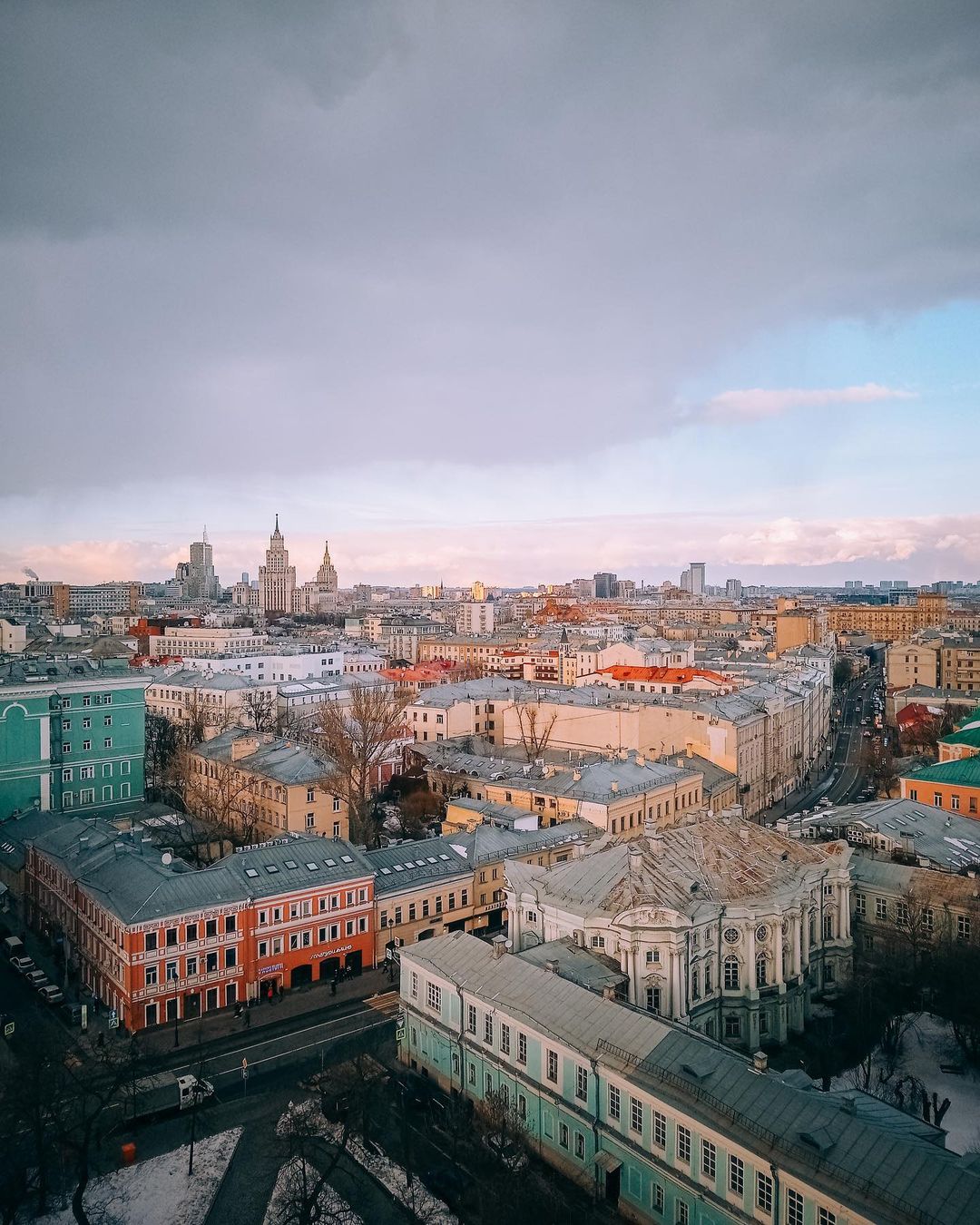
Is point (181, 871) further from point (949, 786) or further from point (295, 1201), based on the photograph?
point (949, 786)

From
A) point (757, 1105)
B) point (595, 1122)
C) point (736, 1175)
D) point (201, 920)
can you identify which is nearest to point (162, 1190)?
point (201, 920)

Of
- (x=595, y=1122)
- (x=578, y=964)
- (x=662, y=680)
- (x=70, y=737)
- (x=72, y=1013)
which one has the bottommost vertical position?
(x=72, y=1013)

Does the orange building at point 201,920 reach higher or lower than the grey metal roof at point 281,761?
lower

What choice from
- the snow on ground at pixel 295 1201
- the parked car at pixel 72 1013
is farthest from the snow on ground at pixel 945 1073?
the parked car at pixel 72 1013

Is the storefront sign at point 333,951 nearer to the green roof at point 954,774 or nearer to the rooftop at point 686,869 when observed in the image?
the rooftop at point 686,869

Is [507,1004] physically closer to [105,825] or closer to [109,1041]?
[109,1041]

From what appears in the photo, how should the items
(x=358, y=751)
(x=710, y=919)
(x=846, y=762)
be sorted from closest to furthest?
1. (x=710, y=919)
2. (x=358, y=751)
3. (x=846, y=762)

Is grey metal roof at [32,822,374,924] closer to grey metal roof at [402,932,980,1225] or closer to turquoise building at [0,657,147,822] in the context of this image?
grey metal roof at [402,932,980,1225]
